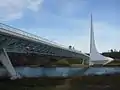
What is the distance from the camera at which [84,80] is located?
46.1 m

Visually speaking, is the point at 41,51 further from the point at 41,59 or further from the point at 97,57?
the point at 97,57

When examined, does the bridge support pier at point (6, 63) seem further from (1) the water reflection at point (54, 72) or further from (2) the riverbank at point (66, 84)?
(2) the riverbank at point (66, 84)

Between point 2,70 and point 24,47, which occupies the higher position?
point 24,47

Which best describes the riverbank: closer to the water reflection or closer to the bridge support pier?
A: the bridge support pier

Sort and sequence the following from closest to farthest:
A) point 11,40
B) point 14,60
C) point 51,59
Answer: point 11,40, point 14,60, point 51,59

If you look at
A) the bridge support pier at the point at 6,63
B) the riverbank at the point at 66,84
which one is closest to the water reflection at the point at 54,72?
the bridge support pier at the point at 6,63

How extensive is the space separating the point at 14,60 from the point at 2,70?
A: 22.4m

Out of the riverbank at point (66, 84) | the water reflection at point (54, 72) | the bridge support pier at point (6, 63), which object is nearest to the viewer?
the riverbank at point (66, 84)

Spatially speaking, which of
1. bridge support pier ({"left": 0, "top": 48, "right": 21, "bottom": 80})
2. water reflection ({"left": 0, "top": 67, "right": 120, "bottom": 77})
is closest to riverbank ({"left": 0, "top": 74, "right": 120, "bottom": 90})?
bridge support pier ({"left": 0, "top": 48, "right": 21, "bottom": 80})

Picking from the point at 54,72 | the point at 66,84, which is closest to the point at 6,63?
the point at 54,72

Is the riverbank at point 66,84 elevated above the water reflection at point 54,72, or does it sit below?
below

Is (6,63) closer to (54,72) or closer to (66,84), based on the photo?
(54,72)

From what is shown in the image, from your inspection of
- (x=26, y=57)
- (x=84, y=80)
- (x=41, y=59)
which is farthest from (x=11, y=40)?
(x=41, y=59)

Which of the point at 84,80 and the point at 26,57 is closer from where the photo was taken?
the point at 84,80
